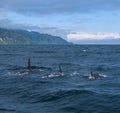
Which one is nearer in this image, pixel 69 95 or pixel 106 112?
pixel 106 112

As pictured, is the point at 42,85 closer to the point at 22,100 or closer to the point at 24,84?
the point at 24,84

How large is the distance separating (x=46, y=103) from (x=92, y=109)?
5256 millimetres

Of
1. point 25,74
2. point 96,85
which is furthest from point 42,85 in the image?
point 25,74

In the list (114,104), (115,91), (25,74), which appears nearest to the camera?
(114,104)

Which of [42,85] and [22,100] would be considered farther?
[42,85]

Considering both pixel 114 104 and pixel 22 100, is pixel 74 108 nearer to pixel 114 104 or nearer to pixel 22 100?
pixel 114 104

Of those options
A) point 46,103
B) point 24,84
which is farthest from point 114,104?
point 24,84

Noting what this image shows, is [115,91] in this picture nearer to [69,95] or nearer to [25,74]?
[69,95]

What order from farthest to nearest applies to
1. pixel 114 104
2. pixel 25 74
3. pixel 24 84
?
1. pixel 25 74
2. pixel 24 84
3. pixel 114 104

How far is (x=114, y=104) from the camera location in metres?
34.8

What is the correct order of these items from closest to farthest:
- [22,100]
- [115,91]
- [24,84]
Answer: [22,100] < [115,91] < [24,84]

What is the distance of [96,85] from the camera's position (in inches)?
1863

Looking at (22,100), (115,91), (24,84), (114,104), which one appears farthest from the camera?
(24,84)

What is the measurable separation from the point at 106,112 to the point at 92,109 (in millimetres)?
1456
